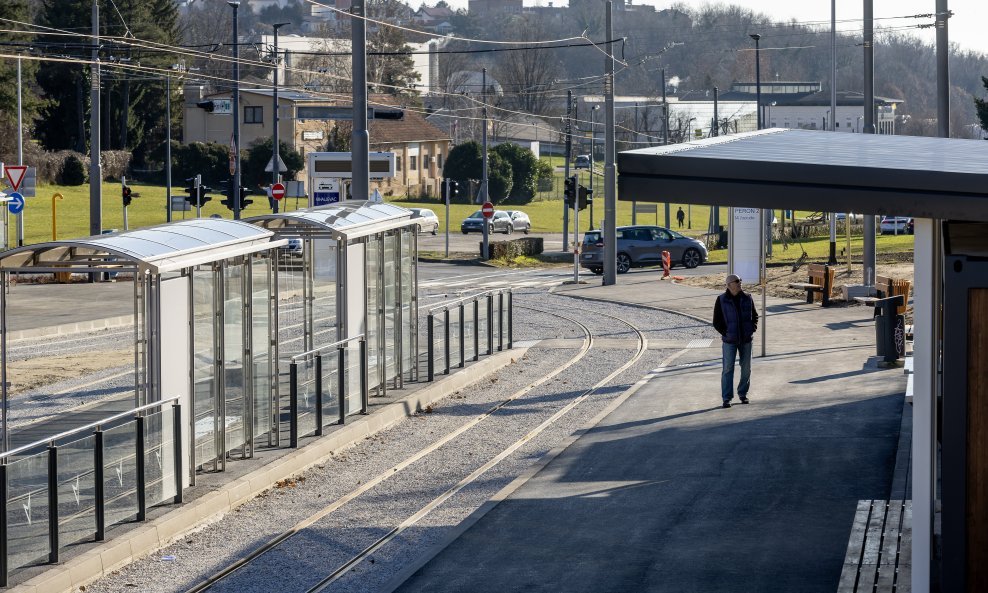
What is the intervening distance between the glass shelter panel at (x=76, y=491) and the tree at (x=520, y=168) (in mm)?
73523

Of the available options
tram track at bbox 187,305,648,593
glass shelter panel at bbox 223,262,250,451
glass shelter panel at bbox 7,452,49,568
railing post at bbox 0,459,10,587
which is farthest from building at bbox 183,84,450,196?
railing post at bbox 0,459,10,587

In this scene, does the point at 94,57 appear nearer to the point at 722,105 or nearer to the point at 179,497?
the point at 179,497

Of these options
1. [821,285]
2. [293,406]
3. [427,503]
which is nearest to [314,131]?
[821,285]

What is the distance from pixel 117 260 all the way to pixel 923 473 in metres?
7.38

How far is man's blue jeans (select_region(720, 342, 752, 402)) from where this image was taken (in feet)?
55.3

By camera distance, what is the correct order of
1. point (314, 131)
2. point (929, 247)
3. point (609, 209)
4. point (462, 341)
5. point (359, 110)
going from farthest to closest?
point (314, 131)
point (609, 209)
point (359, 110)
point (462, 341)
point (929, 247)

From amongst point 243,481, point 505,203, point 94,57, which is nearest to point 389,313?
point 243,481

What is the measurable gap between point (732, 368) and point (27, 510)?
1003 cm

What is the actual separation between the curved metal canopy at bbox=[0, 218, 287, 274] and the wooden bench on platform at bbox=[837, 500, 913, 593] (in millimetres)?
6168

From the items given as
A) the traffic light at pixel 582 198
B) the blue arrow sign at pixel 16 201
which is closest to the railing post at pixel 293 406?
the blue arrow sign at pixel 16 201

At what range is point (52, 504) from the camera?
9.53m

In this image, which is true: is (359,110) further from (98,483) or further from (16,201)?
(16,201)

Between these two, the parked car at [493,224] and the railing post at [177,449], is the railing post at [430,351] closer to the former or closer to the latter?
the railing post at [177,449]

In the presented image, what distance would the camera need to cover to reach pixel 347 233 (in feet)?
53.0
